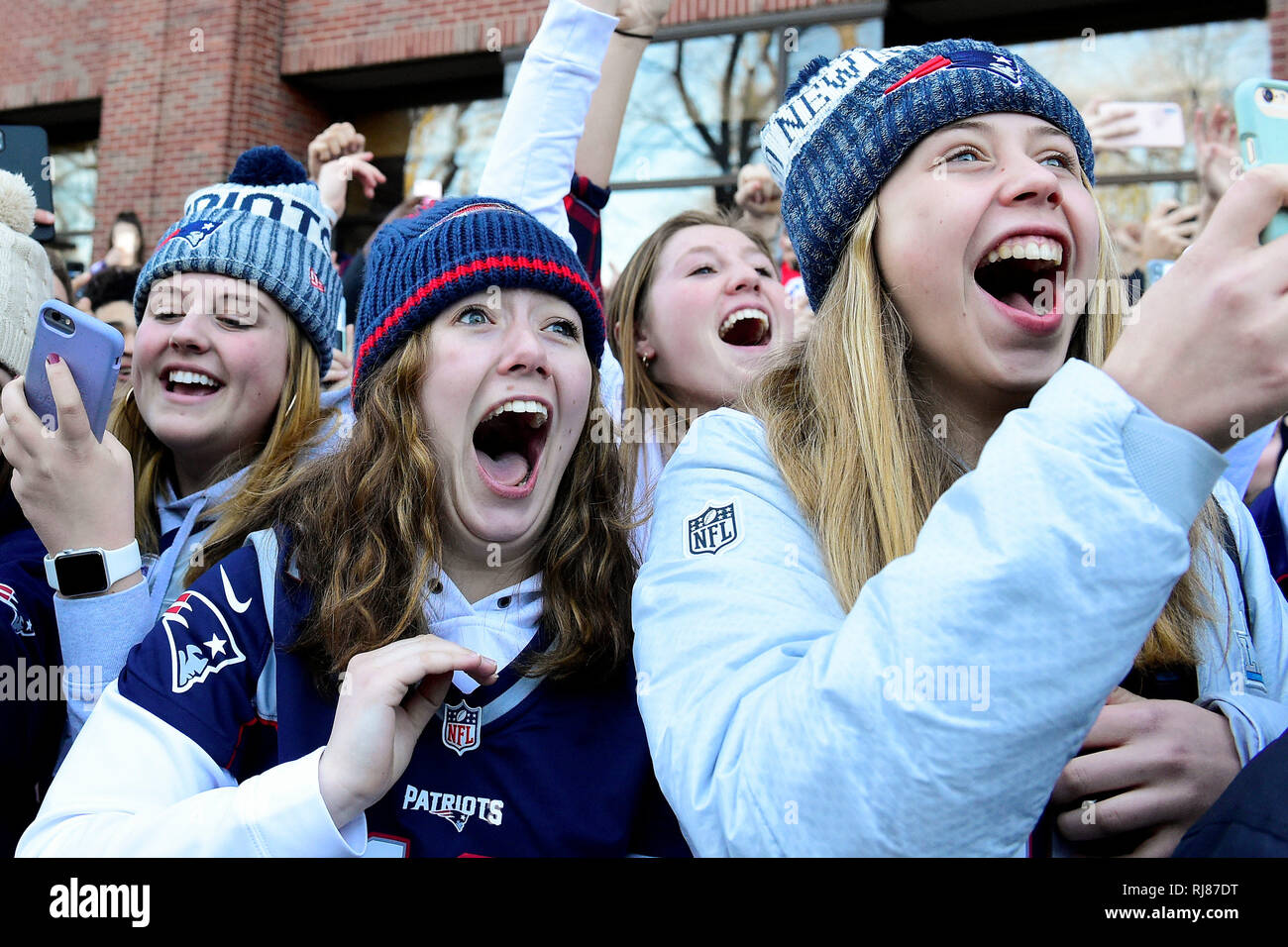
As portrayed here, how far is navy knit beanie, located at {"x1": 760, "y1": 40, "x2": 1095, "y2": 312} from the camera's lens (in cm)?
164

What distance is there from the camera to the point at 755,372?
5.84 feet

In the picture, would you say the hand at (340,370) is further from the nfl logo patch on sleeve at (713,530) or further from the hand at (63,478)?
the nfl logo patch on sleeve at (713,530)

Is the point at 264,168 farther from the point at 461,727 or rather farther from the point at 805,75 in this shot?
the point at 461,727

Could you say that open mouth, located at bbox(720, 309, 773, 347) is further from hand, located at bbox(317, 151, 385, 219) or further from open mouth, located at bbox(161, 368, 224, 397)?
open mouth, located at bbox(161, 368, 224, 397)

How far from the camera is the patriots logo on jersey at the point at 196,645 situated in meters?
1.67

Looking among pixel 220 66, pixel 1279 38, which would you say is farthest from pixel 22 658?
pixel 220 66

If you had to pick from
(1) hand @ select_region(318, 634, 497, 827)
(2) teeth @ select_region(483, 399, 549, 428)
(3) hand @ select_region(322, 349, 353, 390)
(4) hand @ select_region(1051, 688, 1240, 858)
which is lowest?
(1) hand @ select_region(318, 634, 497, 827)

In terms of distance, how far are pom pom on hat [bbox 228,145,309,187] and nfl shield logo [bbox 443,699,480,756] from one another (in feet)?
6.16

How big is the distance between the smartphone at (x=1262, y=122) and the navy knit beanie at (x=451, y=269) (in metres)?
1.18

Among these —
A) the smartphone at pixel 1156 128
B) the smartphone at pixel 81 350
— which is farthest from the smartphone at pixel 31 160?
the smartphone at pixel 1156 128

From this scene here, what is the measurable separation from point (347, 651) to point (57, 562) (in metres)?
0.65

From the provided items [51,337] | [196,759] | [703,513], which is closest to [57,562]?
[51,337]

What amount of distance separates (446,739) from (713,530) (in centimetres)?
68

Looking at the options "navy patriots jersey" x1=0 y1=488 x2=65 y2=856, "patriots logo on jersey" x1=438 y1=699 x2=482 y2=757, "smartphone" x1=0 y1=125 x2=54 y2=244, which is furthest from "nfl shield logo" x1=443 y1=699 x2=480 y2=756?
"smartphone" x1=0 y1=125 x2=54 y2=244
